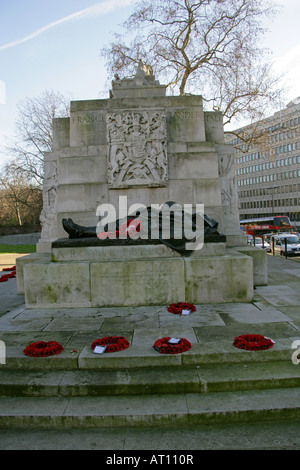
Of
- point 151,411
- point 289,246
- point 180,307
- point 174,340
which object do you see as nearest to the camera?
point 151,411

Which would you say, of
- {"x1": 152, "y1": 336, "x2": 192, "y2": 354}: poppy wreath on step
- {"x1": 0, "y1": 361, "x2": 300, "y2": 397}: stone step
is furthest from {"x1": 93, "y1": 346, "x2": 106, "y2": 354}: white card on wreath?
{"x1": 152, "y1": 336, "x2": 192, "y2": 354}: poppy wreath on step

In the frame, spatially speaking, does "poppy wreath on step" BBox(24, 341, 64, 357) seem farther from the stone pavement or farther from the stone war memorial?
the stone war memorial

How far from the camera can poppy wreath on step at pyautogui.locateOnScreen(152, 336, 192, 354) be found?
446 centimetres

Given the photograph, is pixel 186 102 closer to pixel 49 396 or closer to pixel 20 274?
pixel 20 274

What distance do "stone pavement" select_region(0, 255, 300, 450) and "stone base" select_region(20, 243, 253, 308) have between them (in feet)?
0.78

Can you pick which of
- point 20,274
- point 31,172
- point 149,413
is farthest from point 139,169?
point 31,172

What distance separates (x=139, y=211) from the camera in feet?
25.5

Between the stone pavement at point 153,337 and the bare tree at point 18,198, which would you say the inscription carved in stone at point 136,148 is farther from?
the bare tree at point 18,198

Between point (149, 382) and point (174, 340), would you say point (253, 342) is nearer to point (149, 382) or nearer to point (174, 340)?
point (174, 340)

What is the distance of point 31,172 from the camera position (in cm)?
3244

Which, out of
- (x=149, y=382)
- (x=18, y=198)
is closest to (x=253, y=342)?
(x=149, y=382)

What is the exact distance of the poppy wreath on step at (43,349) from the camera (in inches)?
177

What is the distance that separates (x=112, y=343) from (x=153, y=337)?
25.0 inches

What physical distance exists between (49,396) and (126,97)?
7.49 m
